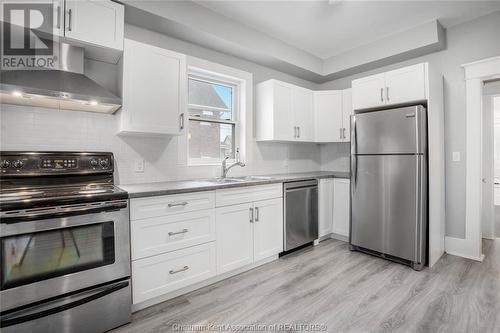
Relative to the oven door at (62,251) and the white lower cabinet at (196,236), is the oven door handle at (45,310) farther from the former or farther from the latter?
the white lower cabinet at (196,236)

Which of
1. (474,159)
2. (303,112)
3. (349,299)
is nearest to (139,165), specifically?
(349,299)

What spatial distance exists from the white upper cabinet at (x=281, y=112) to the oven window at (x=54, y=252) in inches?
88.6

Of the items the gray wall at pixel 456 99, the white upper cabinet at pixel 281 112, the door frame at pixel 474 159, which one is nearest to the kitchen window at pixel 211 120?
the white upper cabinet at pixel 281 112

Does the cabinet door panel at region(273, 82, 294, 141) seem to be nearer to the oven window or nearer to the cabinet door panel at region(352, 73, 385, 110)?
the cabinet door panel at region(352, 73, 385, 110)

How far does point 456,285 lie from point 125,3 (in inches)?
153

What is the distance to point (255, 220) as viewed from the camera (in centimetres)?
262

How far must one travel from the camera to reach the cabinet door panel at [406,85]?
2697mm

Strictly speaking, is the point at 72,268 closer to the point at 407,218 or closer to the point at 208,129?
the point at 208,129

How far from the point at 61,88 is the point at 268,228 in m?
2.23

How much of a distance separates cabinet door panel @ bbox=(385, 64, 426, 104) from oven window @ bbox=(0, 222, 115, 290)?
10.4 ft

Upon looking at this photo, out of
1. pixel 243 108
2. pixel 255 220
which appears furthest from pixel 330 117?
pixel 255 220

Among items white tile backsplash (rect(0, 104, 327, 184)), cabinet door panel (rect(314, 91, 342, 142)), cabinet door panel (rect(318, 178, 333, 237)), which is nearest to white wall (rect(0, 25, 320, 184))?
white tile backsplash (rect(0, 104, 327, 184))

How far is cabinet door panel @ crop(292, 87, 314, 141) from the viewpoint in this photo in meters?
3.57

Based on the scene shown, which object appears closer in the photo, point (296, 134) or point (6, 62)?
point (6, 62)
